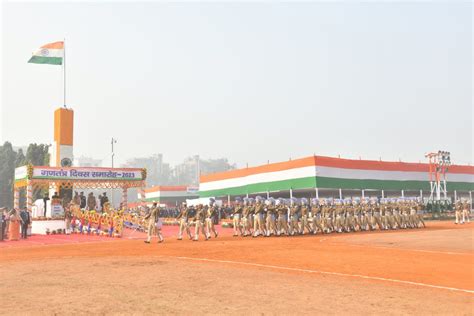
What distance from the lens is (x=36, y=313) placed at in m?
7.05

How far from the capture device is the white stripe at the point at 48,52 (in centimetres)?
3947

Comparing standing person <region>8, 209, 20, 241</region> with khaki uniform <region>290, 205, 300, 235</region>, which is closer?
standing person <region>8, 209, 20, 241</region>

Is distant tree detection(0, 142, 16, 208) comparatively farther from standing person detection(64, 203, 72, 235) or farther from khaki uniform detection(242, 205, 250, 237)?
khaki uniform detection(242, 205, 250, 237)

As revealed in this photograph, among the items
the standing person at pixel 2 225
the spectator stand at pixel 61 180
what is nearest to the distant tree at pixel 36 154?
the spectator stand at pixel 61 180

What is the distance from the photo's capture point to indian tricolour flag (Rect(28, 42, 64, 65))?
3931 centimetres

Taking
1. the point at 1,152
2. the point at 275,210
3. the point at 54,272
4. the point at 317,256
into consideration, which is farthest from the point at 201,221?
the point at 1,152

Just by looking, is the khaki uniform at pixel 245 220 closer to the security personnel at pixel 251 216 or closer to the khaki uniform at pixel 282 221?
the security personnel at pixel 251 216

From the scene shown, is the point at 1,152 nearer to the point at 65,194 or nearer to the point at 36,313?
the point at 65,194

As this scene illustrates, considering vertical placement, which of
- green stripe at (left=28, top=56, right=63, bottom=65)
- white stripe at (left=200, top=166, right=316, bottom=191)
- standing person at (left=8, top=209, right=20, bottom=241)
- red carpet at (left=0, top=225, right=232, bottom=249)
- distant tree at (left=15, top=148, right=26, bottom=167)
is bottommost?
red carpet at (left=0, top=225, right=232, bottom=249)

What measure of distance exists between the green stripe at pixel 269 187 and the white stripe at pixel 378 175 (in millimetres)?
1581

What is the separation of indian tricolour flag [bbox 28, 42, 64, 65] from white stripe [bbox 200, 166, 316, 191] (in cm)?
2392

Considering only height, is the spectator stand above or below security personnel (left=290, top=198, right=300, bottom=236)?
above

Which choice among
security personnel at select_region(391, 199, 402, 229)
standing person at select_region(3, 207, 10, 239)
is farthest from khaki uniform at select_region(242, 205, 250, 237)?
standing person at select_region(3, 207, 10, 239)

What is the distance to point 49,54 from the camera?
1565 inches
